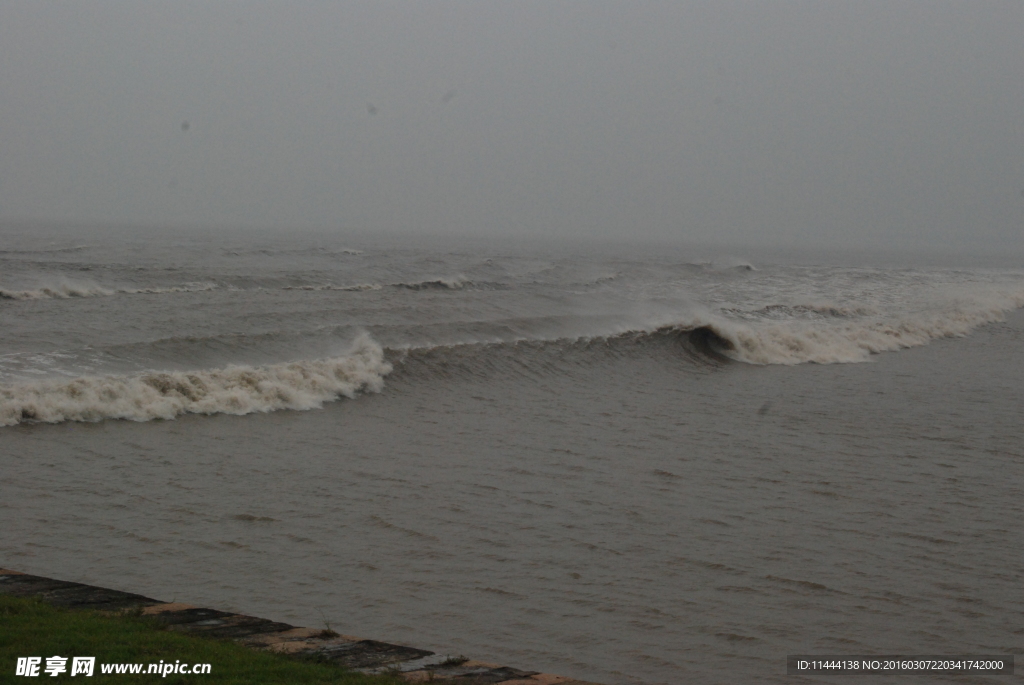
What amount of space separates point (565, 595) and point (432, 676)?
7.38 ft

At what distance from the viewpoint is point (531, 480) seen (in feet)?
34.5

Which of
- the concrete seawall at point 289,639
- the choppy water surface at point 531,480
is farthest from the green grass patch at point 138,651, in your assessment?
the choppy water surface at point 531,480

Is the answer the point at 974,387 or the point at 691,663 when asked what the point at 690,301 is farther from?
the point at 691,663

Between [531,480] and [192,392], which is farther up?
[192,392]

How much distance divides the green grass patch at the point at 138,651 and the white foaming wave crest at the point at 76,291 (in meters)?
23.1

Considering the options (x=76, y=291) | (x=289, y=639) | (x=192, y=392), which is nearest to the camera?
(x=289, y=639)

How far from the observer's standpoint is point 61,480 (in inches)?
385

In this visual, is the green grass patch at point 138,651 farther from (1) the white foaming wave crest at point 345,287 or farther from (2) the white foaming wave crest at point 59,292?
(1) the white foaming wave crest at point 345,287

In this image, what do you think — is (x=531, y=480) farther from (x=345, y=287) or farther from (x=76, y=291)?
(x=345, y=287)

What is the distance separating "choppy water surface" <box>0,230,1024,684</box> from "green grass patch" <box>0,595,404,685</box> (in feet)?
4.14

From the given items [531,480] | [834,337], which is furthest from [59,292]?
[834,337]

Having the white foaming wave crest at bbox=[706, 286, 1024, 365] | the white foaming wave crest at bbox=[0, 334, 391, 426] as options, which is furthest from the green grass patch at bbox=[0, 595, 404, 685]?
the white foaming wave crest at bbox=[706, 286, 1024, 365]

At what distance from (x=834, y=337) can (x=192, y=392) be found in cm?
1746

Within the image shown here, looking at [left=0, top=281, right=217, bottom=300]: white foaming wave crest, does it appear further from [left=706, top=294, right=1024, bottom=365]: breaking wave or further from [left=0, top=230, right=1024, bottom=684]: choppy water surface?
[left=706, top=294, right=1024, bottom=365]: breaking wave
